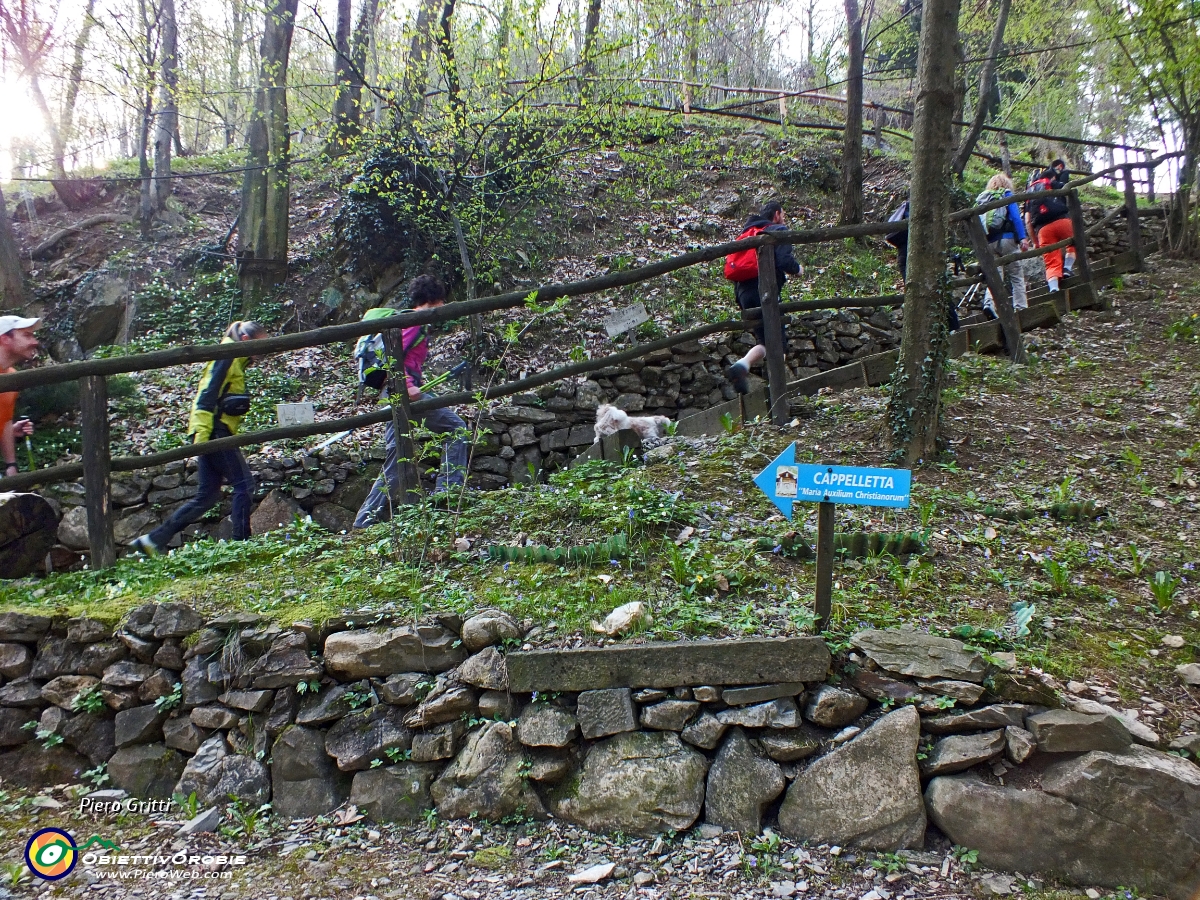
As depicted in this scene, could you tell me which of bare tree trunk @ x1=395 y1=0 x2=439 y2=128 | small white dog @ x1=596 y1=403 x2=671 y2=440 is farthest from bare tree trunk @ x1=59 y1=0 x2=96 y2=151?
small white dog @ x1=596 y1=403 x2=671 y2=440

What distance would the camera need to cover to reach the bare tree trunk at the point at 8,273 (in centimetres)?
1010

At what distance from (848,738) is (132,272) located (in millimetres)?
12484

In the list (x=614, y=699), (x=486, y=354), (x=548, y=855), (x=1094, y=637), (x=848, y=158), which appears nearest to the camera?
(x=548, y=855)

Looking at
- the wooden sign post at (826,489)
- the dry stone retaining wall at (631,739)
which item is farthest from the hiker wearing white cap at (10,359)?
the wooden sign post at (826,489)

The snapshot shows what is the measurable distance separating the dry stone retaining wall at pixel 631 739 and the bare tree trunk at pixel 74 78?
15.3 m

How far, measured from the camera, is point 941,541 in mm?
3719

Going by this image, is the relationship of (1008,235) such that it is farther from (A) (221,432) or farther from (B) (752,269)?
(A) (221,432)

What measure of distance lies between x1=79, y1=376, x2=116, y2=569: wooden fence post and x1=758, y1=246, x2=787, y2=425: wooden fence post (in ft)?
14.0

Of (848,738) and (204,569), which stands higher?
(204,569)

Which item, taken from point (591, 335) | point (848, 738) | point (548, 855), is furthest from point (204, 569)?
point (591, 335)

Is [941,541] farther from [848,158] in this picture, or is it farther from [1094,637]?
[848,158]

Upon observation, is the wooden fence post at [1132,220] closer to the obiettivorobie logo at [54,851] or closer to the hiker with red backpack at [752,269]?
the hiker with red backpack at [752,269]

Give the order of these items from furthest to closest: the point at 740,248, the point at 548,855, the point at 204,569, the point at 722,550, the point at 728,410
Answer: the point at 728,410 < the point at 740,248 < the point at 204,569 < the point at 722,550 < the point at 548,855

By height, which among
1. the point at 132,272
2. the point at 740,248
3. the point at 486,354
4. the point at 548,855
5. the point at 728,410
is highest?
the point at 132,272
